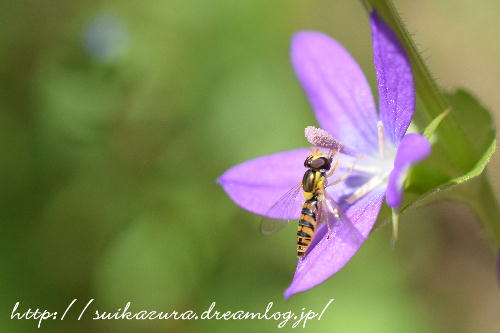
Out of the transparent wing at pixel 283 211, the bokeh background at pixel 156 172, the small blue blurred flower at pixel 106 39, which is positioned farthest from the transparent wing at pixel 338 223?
the small blue blurred flower at pixel 106 39

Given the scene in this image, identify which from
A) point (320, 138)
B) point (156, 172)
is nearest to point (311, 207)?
point (320, 138)

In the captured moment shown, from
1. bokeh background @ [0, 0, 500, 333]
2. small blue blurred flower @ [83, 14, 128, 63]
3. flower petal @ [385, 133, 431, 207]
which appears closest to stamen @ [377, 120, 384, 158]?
flower petal @ [385, 133, 431, 207]

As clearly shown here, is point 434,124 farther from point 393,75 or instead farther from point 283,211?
point 283,211

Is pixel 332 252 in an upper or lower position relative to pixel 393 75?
lower

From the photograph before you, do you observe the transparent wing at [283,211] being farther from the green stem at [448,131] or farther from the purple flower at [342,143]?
the green stem at [448,131]

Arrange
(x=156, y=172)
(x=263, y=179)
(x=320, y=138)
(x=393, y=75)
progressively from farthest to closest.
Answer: (x=156, y=172) → (x=263, y=179) → (x=320, y=138) → (x=393, y=75)

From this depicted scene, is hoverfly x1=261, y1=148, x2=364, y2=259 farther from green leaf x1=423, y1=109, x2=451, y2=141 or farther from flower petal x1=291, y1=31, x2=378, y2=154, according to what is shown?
green leaf x1=423, y1=109, x2=451, y2=141

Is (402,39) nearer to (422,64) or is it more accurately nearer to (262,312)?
(422,64)
